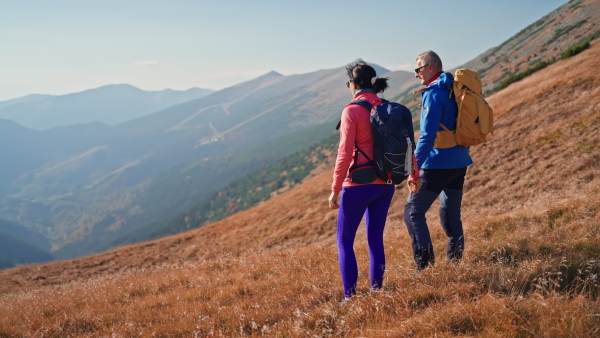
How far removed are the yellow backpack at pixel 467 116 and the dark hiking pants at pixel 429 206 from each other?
0.42 meters

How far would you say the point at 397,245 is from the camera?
8.21 meters

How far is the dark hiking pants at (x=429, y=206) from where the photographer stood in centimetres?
486

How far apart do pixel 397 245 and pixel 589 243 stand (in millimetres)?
3699

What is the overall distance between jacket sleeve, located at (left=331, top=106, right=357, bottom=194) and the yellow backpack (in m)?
1.38

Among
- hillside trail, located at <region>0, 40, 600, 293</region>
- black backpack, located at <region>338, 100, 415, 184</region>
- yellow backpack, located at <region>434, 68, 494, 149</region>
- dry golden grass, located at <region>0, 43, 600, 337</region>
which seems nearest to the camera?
dry golden grass, located at <region>0, 43, 600, 337</region>

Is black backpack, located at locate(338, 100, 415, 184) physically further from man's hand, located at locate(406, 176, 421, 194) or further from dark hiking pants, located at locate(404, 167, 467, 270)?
dark hiking pants, located at locate(404, 167, 467, 270)

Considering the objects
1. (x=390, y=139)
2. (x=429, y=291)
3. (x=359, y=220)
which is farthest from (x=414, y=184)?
(x=429, y=291)

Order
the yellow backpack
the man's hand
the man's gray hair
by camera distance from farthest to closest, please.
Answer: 1. the man's gray hair
2. the yellow backpack
3. the man's hand

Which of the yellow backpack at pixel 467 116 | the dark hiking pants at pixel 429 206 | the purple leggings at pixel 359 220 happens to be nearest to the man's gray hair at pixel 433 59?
the yellow backpack at pixel 467 116

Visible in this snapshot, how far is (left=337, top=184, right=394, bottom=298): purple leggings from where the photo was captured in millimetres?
4371

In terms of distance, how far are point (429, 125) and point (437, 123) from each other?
10 centimetres

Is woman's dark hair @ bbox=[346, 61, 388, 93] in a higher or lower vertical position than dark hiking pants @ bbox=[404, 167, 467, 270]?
higher

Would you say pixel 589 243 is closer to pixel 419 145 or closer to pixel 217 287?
pixel 419 145

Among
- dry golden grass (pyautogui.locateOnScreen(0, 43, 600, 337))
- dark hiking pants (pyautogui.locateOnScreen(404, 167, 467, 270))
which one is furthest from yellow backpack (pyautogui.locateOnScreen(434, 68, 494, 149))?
dry golden grass (pyautogui.locateOnScreen(0, 43, 600, 337))
